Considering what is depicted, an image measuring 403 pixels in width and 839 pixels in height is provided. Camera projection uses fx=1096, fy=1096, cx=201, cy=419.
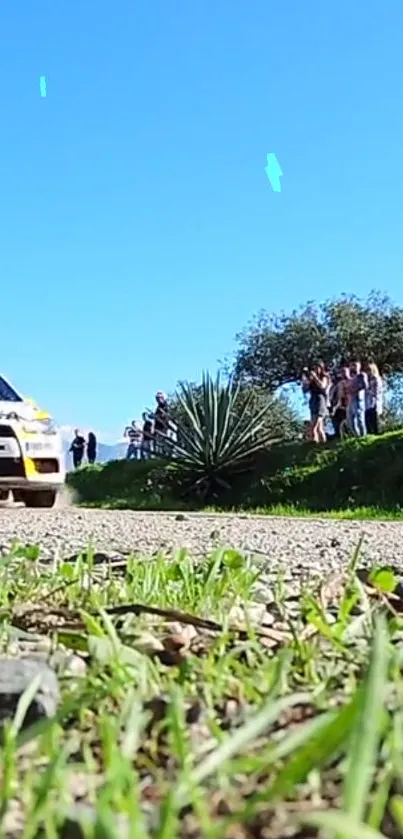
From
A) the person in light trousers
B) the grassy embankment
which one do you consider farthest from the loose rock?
the person in light trousers

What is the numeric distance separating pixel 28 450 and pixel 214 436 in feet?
27.1

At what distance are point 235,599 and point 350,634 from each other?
0.60 m

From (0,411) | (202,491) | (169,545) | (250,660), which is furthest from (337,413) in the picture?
(250,660)

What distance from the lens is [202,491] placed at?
19.4m

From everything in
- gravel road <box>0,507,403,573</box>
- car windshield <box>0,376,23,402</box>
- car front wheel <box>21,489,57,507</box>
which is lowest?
gravel road <box>0,507,403,573</box>

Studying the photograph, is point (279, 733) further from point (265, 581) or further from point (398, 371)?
point (398, 371)

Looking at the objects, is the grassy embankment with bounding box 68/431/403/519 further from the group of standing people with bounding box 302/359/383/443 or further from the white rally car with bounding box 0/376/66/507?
the white rally car with bounding box 0/376/66/507

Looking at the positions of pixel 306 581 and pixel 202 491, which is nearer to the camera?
pixel 306 581

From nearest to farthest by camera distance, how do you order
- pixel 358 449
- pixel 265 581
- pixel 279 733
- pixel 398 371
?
pixel 279 733 < pixel 265 581 < pixel 358 449 < pixel 398 371

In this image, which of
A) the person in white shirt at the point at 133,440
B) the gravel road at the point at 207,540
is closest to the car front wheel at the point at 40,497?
the gravel road at the point at 207,540

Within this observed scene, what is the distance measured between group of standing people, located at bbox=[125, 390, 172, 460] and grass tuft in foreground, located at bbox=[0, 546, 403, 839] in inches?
700

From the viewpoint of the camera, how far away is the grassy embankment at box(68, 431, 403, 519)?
57.0ft

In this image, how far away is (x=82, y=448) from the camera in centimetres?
3219

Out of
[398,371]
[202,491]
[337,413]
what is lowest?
[202,491]
